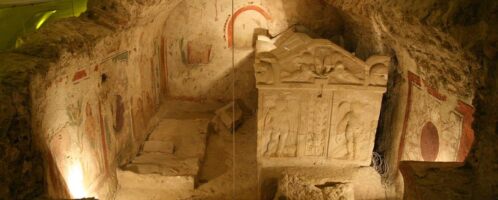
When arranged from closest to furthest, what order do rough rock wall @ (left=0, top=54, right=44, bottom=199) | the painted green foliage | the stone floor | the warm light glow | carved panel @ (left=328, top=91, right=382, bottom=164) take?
rough rock wall @ (left=0, top=54, right=44, bottom=199), the warm light glow, carved panel @ (left=328, top=91, right=382, bottom=164), the stone floor, the painted green foliage

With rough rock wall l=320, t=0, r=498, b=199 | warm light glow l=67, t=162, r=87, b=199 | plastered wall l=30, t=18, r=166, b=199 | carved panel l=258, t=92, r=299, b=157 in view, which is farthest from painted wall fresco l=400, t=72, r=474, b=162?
warm light glow l=67, t=162, r=87, b=199

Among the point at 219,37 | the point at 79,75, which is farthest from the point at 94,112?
the point at 219,37

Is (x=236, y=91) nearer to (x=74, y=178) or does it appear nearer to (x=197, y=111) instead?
(x=197, y=111)

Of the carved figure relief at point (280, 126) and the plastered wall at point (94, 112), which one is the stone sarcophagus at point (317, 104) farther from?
the plastered wall at point (94, 112)

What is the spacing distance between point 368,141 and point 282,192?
121 cm

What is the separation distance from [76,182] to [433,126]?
372cm

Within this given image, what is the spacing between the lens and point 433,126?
4074mm

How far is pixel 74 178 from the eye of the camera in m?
3.95

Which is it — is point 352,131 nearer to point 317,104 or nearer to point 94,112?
point 317,104

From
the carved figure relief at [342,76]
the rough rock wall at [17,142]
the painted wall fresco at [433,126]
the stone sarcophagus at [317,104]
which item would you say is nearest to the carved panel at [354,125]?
the stone sarcophagus at [317,104]

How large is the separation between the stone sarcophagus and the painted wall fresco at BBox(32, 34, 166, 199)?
1.84m

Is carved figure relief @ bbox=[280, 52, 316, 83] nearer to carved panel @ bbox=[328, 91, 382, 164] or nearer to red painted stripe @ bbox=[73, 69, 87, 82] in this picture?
carved panel @ bbox=[328, 91, 382, 164]

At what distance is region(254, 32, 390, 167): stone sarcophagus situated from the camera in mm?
4336

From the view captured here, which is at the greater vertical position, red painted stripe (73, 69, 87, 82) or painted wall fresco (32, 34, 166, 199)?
red painted stripe (73, 69, 87, 82)
